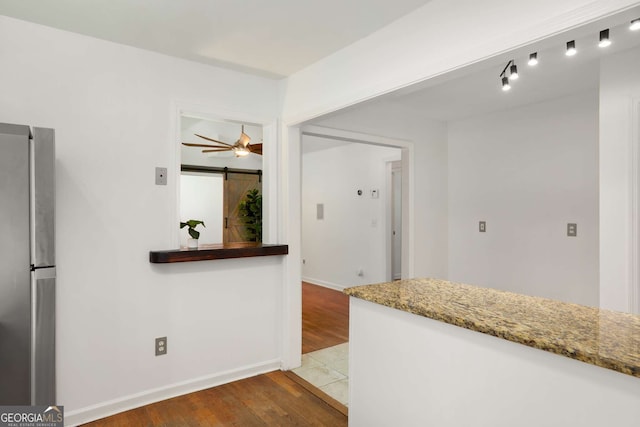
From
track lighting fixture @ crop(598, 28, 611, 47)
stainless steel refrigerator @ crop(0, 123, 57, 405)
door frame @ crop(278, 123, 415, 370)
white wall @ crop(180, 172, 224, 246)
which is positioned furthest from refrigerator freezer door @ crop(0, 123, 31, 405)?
white wall @ crop(180, 172, 224, 246)

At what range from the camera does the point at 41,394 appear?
5.65ft

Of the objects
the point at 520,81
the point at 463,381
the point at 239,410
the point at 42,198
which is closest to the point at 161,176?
the point at 42,198

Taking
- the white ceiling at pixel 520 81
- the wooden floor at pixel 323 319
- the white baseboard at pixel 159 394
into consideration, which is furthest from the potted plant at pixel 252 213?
the white baseboard at pixel 159 394

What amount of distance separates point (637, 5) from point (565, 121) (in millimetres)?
2523

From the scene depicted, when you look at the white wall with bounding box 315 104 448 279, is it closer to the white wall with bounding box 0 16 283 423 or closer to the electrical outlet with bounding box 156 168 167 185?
the white wall with bounding box 0 16 283 423

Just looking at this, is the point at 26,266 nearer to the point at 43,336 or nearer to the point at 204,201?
the point at 43,336

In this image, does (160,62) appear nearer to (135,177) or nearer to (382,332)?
(135,177)

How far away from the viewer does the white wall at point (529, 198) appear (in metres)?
3.31

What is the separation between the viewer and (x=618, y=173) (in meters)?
2.32

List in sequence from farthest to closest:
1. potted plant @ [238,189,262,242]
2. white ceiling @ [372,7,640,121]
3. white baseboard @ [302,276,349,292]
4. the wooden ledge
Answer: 1. potted plant @ [238,189,262,242]
2. white baseboard @ [302,276,349,292]
3. the wooden ledge
4. white ceiling @ [372,7,640,121]

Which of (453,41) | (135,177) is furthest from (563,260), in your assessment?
(135,177)

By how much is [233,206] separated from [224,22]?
476cm

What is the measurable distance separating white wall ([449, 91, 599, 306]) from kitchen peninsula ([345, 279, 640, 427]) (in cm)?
230

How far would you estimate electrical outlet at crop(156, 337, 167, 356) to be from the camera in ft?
8.52
